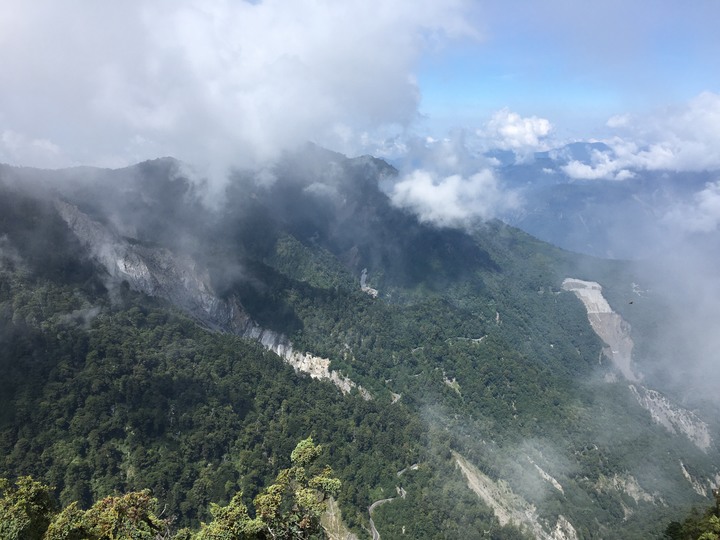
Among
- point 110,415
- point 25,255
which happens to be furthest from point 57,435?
point 25,255

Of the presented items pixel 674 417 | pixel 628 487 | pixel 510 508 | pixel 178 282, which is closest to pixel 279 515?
pixel 510 508

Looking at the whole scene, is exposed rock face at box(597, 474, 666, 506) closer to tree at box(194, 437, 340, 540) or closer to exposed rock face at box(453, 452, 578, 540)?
exposed rock face at box(453, 452, 578, 540)

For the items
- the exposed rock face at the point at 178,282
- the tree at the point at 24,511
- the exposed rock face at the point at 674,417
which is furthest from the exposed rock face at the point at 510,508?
the tree at the point at 24,511

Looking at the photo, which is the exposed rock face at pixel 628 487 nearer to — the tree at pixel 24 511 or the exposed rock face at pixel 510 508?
the exposed rock face at pixel 510 508

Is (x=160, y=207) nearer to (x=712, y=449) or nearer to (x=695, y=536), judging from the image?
(x=695, y=536)

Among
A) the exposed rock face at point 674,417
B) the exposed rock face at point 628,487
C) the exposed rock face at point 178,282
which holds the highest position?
the exposed rock face at point 178,282

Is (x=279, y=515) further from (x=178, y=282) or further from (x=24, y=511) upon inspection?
(x=178, y=282)
